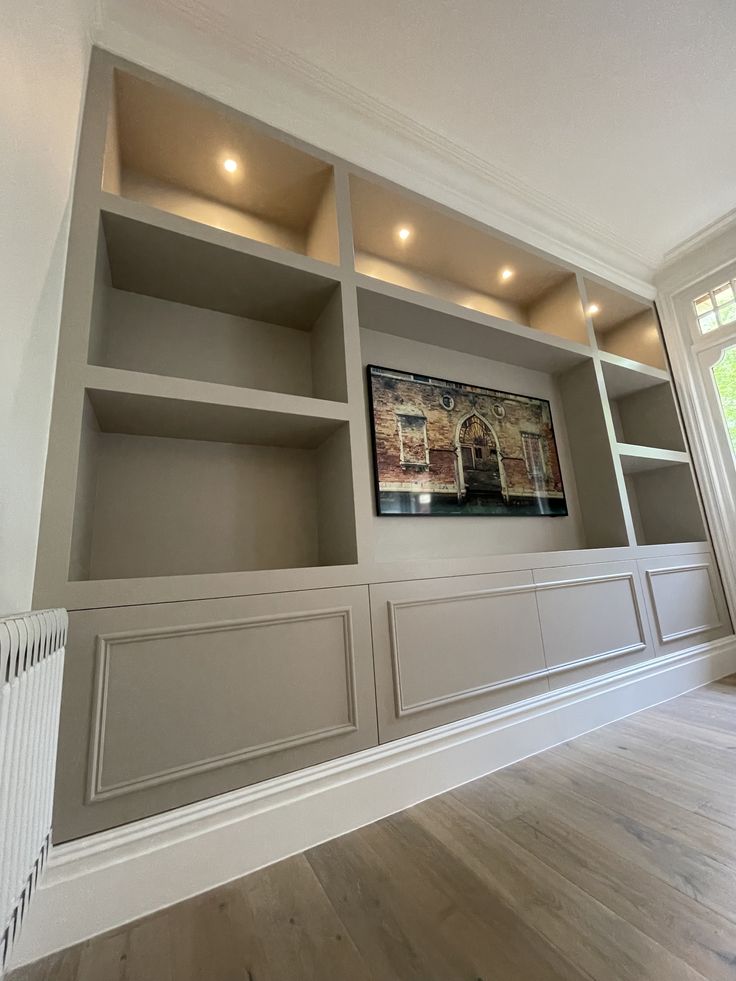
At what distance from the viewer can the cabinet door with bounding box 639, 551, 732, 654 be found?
2490 mm

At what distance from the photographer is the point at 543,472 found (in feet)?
8.90

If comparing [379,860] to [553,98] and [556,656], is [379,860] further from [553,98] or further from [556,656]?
[553,98]

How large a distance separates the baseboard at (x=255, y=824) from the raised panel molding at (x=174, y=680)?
0.31 ft

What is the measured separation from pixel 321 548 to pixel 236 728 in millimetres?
827

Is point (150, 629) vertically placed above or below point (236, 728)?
above

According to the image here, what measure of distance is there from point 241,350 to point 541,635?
6.79 feet

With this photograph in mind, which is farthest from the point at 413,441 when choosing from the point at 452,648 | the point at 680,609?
the point at 680,609

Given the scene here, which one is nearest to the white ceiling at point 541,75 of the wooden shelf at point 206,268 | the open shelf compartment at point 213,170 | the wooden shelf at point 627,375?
the open shelf compartment at point 213,170

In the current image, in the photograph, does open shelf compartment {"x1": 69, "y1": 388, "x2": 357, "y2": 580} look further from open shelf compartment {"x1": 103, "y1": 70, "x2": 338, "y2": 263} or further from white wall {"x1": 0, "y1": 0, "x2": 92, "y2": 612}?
open shelf compartment {"x1": 103, "y1": 70, "x2": 338, "y2": 263}

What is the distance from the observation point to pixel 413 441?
2242 millimetres

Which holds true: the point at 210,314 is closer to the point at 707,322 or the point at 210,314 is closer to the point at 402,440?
the point at 402,440

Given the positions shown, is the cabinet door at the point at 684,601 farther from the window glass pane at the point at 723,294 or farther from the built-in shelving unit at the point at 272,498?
the window glass pane at the point at 723,294

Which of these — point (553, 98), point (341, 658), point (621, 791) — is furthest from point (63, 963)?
point (553, 98)

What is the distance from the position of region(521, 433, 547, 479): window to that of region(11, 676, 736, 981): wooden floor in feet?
5.62
